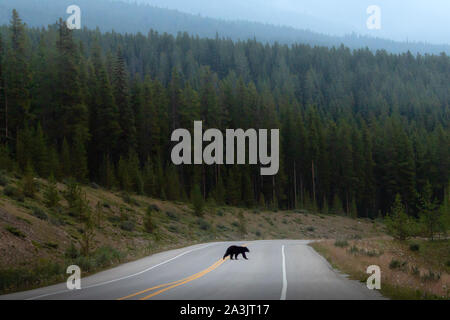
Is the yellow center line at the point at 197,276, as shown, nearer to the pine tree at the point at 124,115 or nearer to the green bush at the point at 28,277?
the green bush at the point at 28,277

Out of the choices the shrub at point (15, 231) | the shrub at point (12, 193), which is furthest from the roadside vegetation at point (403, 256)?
the shrub at point (12, 193)

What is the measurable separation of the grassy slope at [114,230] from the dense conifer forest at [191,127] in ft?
13.6

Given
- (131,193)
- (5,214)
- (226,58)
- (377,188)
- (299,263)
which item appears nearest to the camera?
(299,263)

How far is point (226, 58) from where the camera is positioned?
146000mm

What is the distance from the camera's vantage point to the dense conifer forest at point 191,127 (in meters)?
52.4

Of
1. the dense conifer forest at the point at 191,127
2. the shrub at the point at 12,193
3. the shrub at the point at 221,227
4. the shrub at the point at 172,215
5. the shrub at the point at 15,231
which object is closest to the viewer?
the shrub at the point at 15,231

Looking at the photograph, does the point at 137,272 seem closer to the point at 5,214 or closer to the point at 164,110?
the point at 5,214

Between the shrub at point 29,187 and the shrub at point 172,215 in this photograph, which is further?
the shrub at point 172,215

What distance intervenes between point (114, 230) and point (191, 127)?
3574 cm

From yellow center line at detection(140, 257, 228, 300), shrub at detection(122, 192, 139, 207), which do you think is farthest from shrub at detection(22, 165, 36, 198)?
yellow center line at detection(140, 257, 228, 300)

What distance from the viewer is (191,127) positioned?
66.6 meters

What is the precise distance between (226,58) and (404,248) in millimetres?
118739

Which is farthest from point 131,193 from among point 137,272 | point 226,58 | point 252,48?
point 252,48
